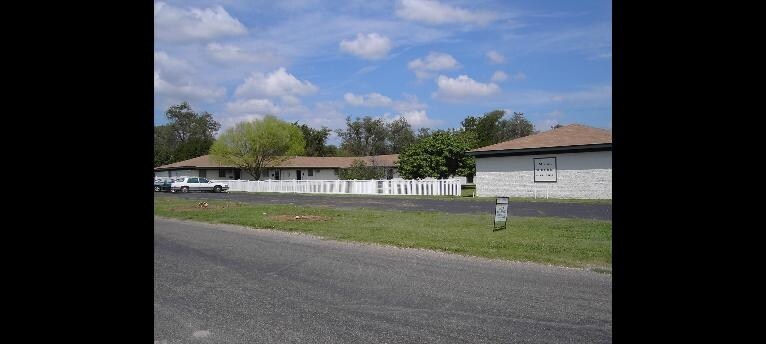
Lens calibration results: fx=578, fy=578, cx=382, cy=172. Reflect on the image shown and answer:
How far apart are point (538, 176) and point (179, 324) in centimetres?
2662

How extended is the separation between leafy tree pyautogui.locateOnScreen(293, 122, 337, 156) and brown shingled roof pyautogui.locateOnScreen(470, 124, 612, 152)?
54.2 m

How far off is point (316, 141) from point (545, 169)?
59.4 m

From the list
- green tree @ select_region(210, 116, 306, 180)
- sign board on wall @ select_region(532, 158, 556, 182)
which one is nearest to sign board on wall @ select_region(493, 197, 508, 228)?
sign board on wall @ select_region(532, 158, 556, 182)

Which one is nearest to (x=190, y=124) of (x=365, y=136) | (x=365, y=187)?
(x=365, y=136)

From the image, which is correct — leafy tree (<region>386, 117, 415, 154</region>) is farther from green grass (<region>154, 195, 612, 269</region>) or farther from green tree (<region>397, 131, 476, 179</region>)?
green grass (<region>154, 195, 612, 269</region>)

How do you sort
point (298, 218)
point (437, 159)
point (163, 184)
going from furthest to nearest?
point (437, 159) → point (163, 184) → point (298, 218)

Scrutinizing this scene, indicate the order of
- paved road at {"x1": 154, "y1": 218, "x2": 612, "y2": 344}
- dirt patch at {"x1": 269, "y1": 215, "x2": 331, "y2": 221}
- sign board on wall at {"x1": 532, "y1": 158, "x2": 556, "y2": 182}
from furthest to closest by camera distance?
sign board on wall at {"x1": 532, "y1": 158, "x2": 556, "y2": 182}
dirt patch at {"x1": 269, "y1": 215, "x2": 331, "y2": 221}
paved road at {"x1": 154, "y1": 218, "x2": 612, "y2": 344}

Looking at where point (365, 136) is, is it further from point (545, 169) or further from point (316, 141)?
point (545, 169)

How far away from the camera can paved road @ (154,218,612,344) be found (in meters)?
5.23

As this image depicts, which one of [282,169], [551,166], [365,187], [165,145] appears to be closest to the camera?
[551,166]

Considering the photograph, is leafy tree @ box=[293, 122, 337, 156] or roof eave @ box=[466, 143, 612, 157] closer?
roof eave @ box=[466, 143, 612, 157]

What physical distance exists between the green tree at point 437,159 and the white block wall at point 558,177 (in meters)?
10.8

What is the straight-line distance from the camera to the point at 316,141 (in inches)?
3393

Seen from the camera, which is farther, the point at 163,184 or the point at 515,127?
the point at 515,127
